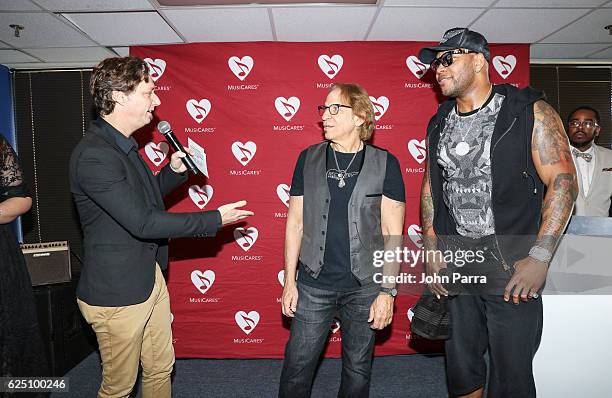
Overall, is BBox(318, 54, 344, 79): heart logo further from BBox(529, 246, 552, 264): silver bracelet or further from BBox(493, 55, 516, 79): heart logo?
BBox(529, 246, 552, 264): silver bracelet

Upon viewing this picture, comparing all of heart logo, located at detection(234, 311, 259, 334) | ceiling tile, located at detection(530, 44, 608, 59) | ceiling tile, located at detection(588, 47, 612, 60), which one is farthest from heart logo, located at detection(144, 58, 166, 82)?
ceiling tile, located at detection(588, 47, 612, 60)

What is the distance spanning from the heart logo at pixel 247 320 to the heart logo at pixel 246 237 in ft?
1.98

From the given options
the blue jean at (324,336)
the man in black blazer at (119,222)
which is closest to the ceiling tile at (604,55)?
the blue jean at (324,336)

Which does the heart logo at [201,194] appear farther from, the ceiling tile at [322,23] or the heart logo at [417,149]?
the heart logo at [417,149]

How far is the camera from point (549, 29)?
349 centimetres

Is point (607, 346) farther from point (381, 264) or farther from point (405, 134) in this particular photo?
point (405, 134)

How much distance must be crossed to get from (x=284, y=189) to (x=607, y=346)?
2.56 m

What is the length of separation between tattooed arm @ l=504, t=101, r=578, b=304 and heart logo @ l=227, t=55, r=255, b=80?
254 cm

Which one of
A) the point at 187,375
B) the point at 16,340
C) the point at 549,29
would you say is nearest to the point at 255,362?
the point at 187,375

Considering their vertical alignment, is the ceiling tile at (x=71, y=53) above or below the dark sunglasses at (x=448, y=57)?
above

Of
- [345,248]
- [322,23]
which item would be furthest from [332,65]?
[345,248]

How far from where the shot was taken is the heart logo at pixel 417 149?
3.71m

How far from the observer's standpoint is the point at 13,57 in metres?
4.13

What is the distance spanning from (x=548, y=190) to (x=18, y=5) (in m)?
3.63
